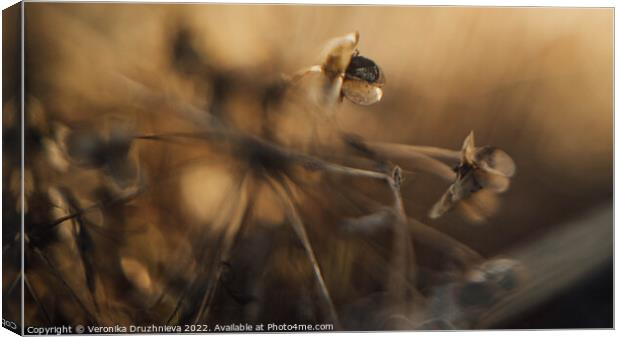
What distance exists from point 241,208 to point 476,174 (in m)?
1.28

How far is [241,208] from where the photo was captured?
5.34 meters

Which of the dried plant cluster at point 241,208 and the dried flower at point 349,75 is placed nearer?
the dried plant cluster at point 241,208

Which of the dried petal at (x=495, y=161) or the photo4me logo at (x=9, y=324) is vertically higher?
the dried petal at (x=495, y=161)

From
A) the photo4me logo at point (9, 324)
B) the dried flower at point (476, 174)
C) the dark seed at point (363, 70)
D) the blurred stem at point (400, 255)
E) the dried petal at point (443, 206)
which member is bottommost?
the photo4me logo at point (9, 324)

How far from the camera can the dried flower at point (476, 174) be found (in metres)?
5.49

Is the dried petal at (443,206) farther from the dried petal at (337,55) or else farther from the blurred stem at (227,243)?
the blurred stem at (227,243)

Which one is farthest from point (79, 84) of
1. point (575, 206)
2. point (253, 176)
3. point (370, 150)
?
point (575, 206)

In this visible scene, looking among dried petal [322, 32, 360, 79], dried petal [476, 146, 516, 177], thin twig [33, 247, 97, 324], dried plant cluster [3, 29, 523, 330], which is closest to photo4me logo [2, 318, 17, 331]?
dried plant cluster [3, 29, 523, 330]

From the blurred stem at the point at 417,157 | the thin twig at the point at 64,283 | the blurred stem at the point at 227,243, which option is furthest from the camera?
the blurred stem at the point at 417,157

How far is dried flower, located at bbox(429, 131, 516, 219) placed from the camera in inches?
216

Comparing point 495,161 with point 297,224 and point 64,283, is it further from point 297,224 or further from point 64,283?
point 64,283

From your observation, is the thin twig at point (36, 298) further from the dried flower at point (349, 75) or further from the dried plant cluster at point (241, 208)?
the dried flower at point (349, 75)

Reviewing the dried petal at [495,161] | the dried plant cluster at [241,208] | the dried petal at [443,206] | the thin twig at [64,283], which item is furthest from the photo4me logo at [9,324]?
the dried petal at [495,161]

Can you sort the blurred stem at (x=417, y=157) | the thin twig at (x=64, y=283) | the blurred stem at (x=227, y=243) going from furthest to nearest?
the blurred stem at (x=417, y=157) → the blurred stem at (x=227, y=243) → the thin twig at (x=64, y=283)
